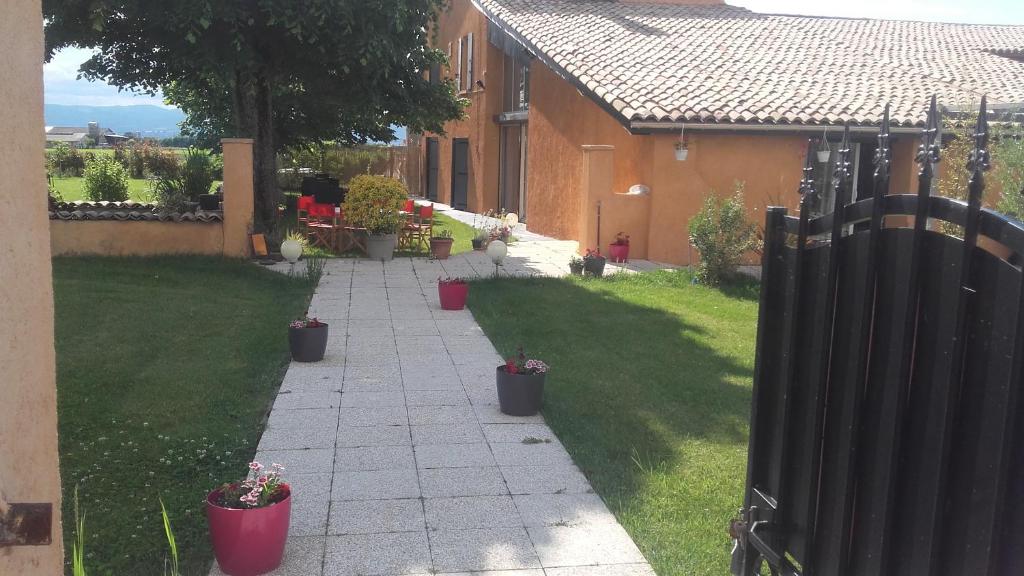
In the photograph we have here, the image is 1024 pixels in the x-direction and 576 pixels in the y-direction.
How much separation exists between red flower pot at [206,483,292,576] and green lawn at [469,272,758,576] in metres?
1.76

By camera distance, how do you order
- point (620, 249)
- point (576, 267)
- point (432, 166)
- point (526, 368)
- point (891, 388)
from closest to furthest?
point (891, 388)
point (526, 368)
point (576, 267)
point (620, 249)
point (432, 166)

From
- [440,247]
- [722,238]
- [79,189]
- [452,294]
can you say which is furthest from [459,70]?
[452,294]

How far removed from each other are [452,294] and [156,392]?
4.42 meters

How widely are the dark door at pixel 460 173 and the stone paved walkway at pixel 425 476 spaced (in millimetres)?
16711

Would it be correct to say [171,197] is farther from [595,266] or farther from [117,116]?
[117,116]

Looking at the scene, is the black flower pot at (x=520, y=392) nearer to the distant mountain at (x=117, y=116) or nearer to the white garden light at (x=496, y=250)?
the white garden light at (x=496, y=250)

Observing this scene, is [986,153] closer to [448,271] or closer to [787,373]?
[787,373]

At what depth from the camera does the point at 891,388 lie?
238 cm

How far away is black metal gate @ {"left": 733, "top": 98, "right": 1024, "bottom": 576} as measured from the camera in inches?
80.5

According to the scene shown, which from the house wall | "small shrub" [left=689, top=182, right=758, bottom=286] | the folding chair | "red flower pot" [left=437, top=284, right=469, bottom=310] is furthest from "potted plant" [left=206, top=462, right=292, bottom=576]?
the house wall

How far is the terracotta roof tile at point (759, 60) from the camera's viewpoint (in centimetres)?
1454

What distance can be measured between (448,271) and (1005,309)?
12.2 metres

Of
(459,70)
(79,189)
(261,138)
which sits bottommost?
Result: (79,189)

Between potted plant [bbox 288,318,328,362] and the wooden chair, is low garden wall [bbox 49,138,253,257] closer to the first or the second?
the wooden chair
